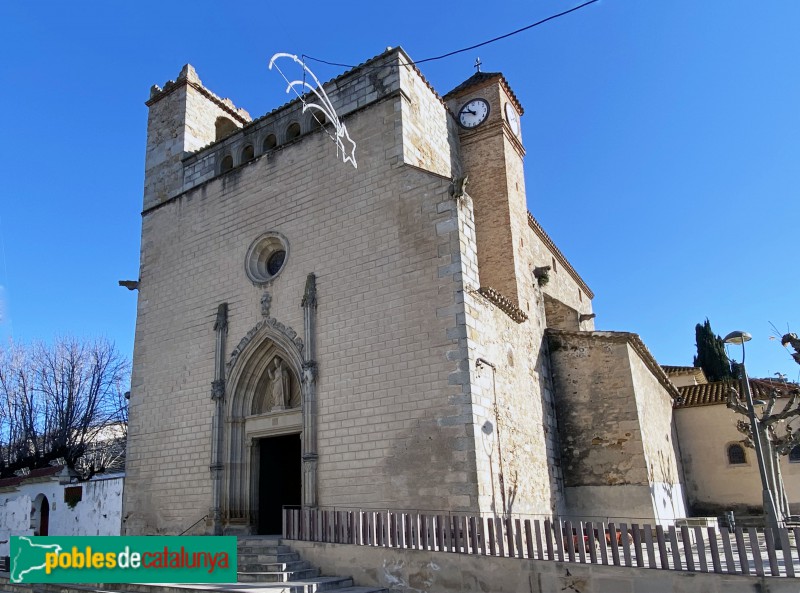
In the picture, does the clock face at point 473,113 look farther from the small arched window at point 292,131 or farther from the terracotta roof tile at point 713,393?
the terracotta roof tile at point 713,393

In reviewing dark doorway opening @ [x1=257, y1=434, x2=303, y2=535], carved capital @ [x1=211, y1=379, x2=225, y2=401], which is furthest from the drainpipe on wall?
dark doorway opening @ [x1=257, y1=434, x2=303, y2=535]

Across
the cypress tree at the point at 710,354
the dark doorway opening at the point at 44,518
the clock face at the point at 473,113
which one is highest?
the clock face at the point at 473,113

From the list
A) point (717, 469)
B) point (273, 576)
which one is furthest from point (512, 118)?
point (273, 576)

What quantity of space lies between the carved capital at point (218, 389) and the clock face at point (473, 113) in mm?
8131

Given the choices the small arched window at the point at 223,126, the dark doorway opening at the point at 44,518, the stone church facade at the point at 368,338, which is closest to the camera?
the stone church facade at the point at 368,338

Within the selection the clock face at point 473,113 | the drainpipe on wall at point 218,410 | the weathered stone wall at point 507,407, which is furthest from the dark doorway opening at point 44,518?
the clock face at point 473,113

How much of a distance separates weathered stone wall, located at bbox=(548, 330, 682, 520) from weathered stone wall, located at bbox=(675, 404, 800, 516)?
4633 millimetres

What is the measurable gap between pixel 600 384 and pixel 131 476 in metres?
10.2

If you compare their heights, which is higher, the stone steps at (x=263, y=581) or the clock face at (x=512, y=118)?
the clock face at (x=512, y=118)

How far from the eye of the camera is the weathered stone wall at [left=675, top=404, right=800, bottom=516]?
18.2m

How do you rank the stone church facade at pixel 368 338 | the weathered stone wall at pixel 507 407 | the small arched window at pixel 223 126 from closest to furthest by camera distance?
the weathered stone wall at pixel 507 407 < the stone church facade at pixel 368 338 < the small arched window at pixel 223 126

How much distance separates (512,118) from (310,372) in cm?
849

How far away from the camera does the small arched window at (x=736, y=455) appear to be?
728 inches

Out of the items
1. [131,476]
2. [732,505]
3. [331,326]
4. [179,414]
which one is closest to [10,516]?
[131,476]
